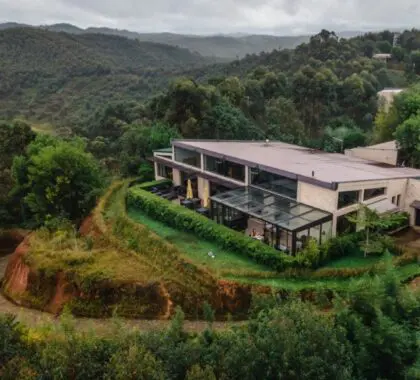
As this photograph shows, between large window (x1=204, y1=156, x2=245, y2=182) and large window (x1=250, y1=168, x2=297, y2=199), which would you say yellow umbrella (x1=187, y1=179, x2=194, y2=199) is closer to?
large window (x1=204, y1=156, x2=245, y2=182)

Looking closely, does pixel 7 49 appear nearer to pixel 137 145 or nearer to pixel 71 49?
pixel 71 49

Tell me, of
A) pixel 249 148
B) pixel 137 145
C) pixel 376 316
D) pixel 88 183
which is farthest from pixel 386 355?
pixel 137 145

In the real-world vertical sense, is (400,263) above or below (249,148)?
below

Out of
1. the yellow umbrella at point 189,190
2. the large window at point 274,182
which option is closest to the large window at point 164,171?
the yellow umbrella at point 189,190

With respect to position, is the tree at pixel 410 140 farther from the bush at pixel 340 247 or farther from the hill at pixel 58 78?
the hill at pixel 58 78

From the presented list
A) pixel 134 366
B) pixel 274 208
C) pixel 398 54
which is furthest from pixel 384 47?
pixel 134 366

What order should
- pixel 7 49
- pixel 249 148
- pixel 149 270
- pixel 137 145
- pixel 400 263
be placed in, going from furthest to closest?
pixel 7 49
pixel 137 145
pixel 249 148
pixel 149 270
pixel 400 263

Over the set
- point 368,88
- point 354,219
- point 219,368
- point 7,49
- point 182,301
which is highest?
point 7,49
